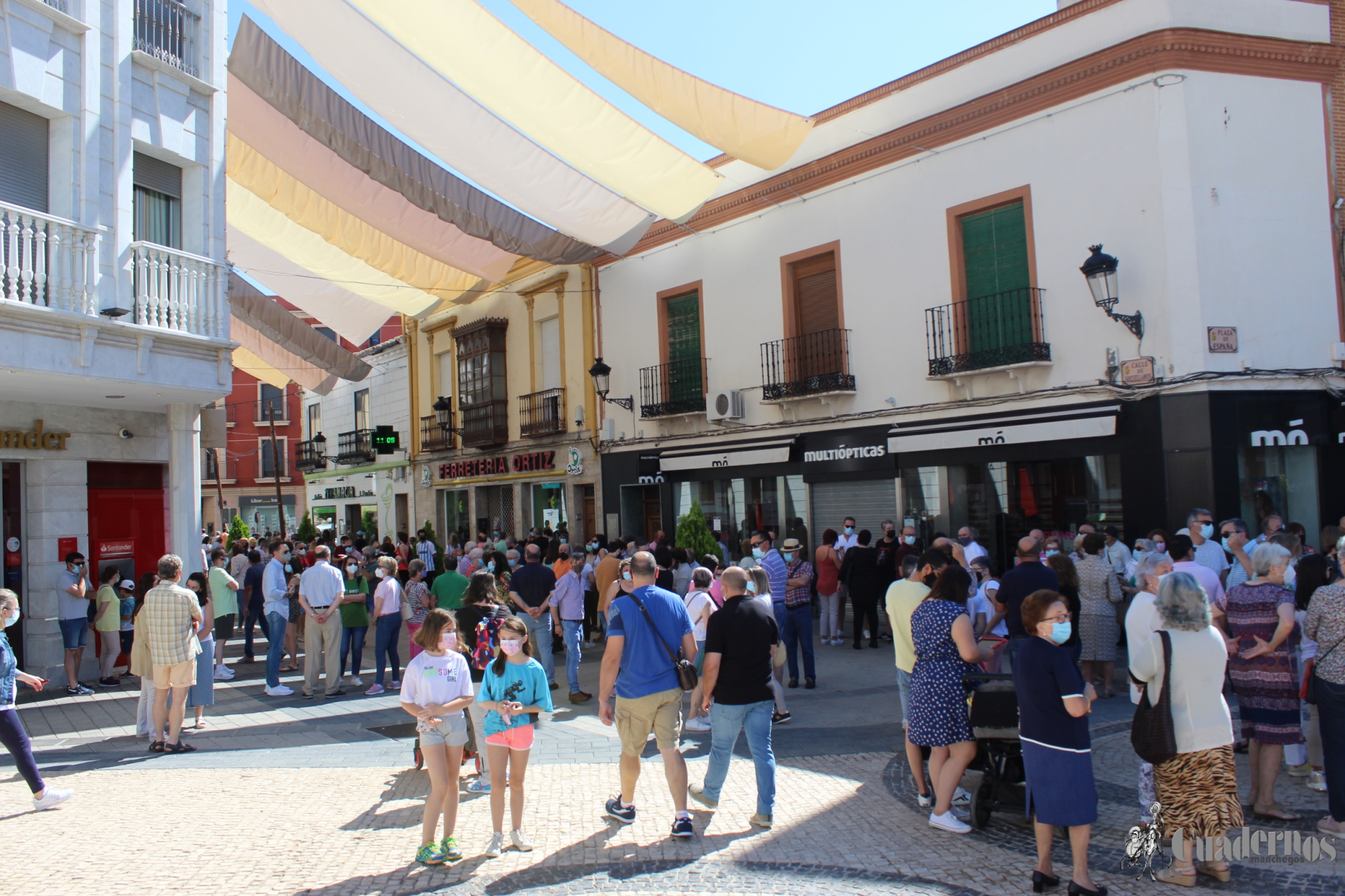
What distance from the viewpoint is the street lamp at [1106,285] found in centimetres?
1130

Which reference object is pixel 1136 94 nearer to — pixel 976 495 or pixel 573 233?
pixel 976 495

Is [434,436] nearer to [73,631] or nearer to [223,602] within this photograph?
[223,602]

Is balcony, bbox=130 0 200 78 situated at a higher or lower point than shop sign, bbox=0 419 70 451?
higher

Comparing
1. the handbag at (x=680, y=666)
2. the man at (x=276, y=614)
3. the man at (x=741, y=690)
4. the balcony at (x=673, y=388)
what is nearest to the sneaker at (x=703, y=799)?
the man at (x=741, y=690)

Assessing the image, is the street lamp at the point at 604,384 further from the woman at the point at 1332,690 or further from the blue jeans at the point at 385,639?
the woman at the point at 1332,690

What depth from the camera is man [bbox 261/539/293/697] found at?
1069 cm

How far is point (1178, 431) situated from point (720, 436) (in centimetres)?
804

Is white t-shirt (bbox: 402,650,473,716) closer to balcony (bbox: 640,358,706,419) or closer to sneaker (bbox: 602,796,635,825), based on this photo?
sneaker (bbox: 602,796,635,825)

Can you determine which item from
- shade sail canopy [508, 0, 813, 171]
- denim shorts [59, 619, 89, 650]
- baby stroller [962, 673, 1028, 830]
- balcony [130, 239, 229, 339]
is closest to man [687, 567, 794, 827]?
baby stroller [962, 673, 1028, 830]

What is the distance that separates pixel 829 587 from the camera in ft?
40.7

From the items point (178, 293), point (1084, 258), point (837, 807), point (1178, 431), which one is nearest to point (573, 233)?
point (178, 293)

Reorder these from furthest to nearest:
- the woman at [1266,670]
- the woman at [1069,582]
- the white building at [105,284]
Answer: the white building at [105,284]
the woman at [1069,582]
the woman at [1266,670]

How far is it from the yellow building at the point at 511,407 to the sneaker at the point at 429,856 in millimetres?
14439

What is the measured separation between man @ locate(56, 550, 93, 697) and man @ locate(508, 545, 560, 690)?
4.75 m
